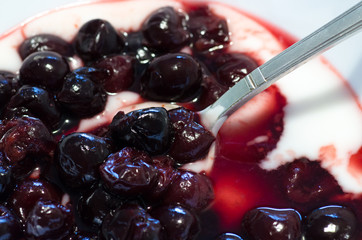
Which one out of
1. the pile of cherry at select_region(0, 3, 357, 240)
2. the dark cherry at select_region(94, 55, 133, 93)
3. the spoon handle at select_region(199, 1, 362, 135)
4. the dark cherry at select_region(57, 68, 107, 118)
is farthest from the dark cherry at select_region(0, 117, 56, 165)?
the spoon handle at select_region(199, 1, 362, 135)

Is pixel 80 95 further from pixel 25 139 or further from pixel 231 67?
pixel 231 67

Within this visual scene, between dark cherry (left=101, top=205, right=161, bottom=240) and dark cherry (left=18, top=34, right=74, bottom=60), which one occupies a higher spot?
dark cherry (left=18, top=34, right=74, bottom=60)

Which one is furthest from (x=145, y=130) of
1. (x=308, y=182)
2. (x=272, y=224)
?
(x=308, y=182)

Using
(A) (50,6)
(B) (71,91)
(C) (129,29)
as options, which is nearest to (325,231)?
(B) (71,91)

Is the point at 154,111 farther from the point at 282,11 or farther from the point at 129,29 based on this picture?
the point at 282,11

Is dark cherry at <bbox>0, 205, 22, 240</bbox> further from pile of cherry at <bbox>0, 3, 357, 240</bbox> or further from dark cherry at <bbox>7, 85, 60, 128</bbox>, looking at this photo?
dark cherry at <bbox>7, 85, 60, 128</bbox>

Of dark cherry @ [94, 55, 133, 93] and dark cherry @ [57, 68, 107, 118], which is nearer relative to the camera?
dark cherry @ [57, 68, 107, 118]
